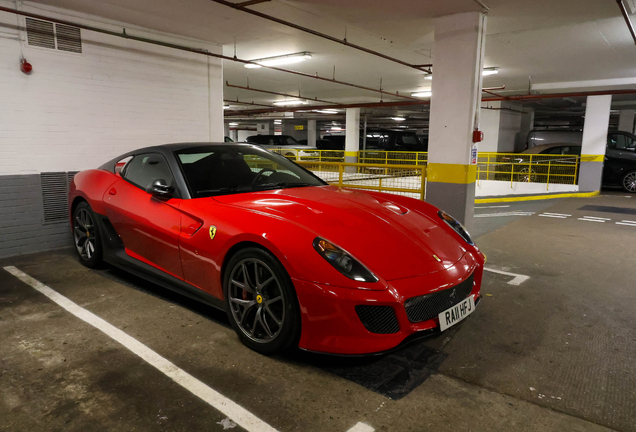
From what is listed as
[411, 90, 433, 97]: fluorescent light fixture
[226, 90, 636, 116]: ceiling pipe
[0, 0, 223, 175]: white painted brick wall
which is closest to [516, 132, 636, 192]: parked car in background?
[226, 90, 636, 116]: ceiling pipe

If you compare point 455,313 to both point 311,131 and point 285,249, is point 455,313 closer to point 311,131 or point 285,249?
point 285,249

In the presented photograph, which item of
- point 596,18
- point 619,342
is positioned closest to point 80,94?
point 619,342

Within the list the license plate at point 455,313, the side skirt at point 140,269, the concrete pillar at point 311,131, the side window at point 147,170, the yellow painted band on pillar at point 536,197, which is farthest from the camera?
the concrete pillar at point 311,131

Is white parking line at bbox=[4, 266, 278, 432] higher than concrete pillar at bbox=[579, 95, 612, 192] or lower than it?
lower

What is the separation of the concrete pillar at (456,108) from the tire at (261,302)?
3.75 m

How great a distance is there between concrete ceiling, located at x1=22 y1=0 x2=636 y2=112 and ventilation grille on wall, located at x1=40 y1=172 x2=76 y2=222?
7.01ft

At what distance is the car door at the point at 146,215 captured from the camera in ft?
9.82

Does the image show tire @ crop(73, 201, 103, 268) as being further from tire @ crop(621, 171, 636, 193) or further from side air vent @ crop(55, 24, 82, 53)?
tire @ crop(621, 171, 636, 193)

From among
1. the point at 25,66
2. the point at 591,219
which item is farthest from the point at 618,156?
the point at 25,66

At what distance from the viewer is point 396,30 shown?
6.39 meters

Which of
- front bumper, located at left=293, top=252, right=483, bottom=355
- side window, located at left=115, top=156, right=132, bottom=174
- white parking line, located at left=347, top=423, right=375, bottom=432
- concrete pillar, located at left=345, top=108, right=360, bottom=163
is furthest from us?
concrete pillar, located at left=345, top=108, right=360, bottom=163

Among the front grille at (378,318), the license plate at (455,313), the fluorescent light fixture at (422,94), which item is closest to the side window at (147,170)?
the front grille at (378,318)

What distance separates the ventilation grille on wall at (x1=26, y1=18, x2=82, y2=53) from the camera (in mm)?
5070

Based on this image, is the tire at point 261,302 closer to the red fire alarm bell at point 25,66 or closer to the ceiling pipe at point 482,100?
the red fire alarm bell at point 25,66
